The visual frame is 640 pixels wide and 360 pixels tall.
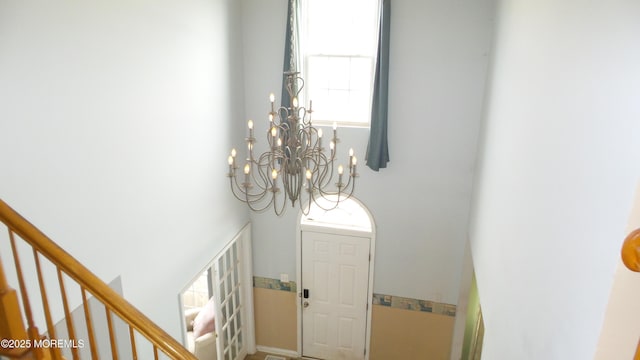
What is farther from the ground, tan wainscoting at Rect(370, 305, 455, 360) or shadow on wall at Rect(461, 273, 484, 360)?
shadow on wall at Rect(461, 273, 484, 360)

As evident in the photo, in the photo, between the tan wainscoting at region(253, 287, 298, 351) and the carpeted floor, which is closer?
the tan wainscoting at region(253, 287, 298, 351)

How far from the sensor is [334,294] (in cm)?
652

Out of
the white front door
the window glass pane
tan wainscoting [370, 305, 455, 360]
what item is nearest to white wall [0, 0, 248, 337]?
the window glass pane

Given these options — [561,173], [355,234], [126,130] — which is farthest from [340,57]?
[561,173]

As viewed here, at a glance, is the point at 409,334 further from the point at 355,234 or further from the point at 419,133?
the point at 419,133

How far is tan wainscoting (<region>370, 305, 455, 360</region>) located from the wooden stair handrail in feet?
14.9

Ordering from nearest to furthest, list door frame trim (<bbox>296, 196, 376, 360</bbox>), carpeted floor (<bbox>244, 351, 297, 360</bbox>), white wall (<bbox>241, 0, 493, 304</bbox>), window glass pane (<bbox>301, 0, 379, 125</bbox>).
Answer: white wall (<bbox>241, 0, 493, 304</bbox>) < window glass pane (<bbox>301, 0, 379, 125</bbox>) < door frame trim (<bbox>296, 196, 376, 360</bbox>) < carpeted floor (<bbox>244, 351, 297, 360</bbox>)

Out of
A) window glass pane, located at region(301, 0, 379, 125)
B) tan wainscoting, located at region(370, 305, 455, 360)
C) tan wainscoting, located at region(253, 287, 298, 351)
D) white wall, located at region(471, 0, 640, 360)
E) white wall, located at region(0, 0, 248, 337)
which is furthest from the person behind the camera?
tan wainscoting, located at region(253, 287, 298, 351)

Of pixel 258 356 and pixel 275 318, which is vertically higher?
pixel 275 318

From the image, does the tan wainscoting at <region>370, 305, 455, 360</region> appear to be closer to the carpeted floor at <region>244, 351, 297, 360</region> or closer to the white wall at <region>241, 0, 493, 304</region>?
the white wall at <region>241, 0, 493, 304</region>

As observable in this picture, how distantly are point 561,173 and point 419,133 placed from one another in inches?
131

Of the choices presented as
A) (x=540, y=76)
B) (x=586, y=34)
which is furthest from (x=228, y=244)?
(x=586, y=34)

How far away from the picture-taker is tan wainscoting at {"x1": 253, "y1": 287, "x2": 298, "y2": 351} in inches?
263

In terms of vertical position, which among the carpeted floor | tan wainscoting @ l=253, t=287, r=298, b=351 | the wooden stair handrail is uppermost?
the wooden stair handrail
